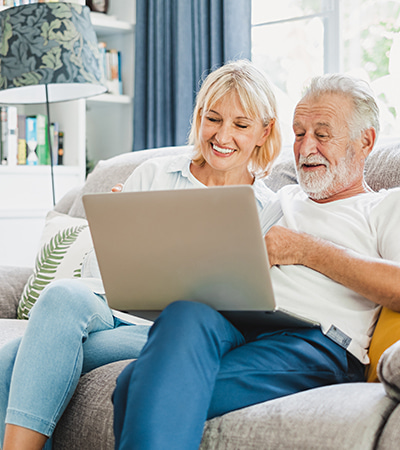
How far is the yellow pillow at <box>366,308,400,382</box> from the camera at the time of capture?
1305mm

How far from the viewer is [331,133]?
1.55m

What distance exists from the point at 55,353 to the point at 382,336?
669 mm

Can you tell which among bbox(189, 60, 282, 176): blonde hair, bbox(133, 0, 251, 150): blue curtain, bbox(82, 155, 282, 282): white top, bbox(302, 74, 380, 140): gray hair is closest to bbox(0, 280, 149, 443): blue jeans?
bbox(82, 155, 282, 282): white top

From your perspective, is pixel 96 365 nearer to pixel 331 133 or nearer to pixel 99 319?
pixel 99 319

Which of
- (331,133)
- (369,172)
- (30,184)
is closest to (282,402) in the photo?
(331,133)

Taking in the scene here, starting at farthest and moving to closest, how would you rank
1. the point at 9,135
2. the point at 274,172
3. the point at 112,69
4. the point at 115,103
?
the point at 115,103 < the point at 112,69 < the point at 9,135 < the point at 274,172

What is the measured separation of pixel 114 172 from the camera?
2381mm

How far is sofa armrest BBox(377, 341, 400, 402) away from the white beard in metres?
A: 0.56

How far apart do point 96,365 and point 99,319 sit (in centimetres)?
10

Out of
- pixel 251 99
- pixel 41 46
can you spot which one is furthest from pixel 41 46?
pixel 251 99

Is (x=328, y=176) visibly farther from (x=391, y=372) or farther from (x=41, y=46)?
(x=41, y=46)

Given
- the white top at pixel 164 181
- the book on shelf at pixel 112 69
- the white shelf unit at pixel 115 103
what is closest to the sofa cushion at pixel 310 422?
the white top at pixel 164 181

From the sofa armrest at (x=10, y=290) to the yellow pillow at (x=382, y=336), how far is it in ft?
4.00

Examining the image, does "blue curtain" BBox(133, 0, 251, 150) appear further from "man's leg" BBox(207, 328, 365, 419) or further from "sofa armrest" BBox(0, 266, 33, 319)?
"man's leg" BBox(207, 328, 365, 419)
